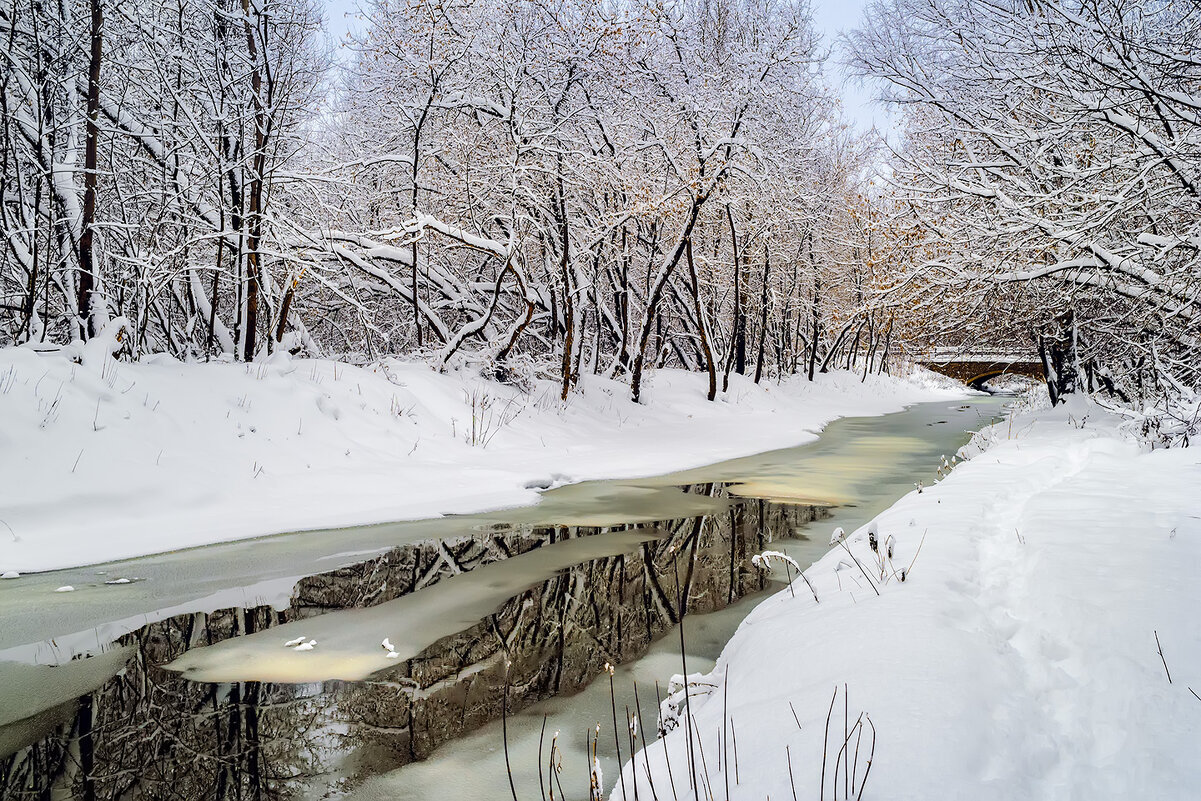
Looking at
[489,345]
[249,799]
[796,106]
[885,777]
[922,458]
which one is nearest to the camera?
[885,777]

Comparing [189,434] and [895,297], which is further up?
[895,297]

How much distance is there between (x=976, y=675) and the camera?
2832 mm

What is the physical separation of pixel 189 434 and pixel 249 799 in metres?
6.05

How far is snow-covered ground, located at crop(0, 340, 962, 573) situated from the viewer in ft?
21.1

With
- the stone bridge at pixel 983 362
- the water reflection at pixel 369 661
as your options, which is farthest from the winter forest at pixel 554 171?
the water reflection at pixel 369 661

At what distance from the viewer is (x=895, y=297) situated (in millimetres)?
12062

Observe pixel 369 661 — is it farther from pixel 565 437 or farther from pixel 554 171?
pixel 554 171

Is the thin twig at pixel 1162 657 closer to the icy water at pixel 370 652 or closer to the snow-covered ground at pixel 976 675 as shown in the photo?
the snow-covered ground at pixel 976 675

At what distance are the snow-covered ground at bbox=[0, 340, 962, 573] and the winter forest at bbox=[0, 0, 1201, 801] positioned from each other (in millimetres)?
59

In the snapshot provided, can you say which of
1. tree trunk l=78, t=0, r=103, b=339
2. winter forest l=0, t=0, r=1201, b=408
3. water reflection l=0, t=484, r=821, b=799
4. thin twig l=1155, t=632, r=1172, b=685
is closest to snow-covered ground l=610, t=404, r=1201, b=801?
thin twig l=1155, t=632, r=1172, b=685

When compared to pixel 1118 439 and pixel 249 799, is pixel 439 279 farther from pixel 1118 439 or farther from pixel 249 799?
pixel 249 799

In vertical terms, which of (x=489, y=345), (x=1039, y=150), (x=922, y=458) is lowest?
(x=922, y=458)

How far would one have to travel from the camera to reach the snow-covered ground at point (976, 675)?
227cm

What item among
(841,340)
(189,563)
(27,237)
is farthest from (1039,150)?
(841,340)
